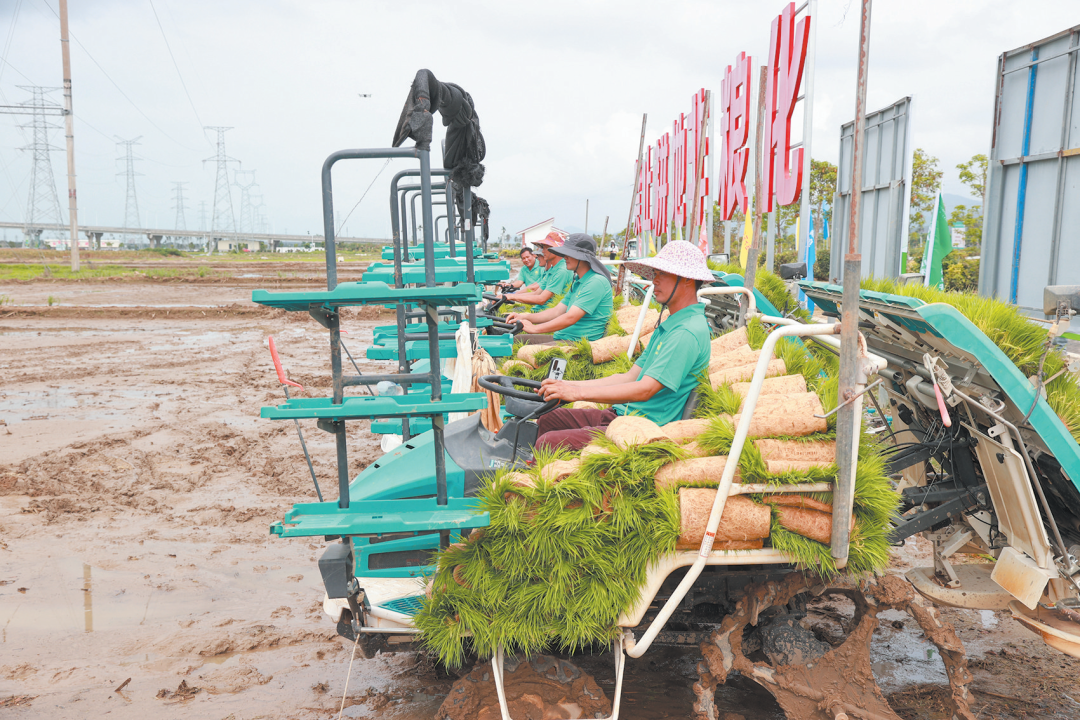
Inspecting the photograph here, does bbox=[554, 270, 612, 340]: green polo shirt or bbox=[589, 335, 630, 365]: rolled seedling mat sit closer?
bbox=[589, 335, 630, 365]: rolled seedling mat

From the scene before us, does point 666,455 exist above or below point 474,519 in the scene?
above

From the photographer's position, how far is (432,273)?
2.84 metres

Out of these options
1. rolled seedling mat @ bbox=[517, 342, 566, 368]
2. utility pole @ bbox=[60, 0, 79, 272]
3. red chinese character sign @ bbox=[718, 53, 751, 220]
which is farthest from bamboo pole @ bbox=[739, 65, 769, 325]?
utility pole @ bbox=[60, 0, 79, 272]

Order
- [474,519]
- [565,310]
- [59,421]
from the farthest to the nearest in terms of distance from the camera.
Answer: [59,421] → [565,310] → [474,519]

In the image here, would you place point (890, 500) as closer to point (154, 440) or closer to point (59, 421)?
point (154, 440)

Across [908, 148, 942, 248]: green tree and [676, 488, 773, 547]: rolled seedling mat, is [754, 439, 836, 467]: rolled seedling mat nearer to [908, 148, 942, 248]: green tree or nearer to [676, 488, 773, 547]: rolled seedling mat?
[676, 488, 773, 547]: rolled seedling mat

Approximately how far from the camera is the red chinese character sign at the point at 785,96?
33.4ft

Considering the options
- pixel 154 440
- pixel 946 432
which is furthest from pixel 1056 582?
pixel 154 440

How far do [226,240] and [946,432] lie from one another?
130 metres

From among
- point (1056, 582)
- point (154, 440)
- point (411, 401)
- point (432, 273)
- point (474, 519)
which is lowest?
point (154, 440)

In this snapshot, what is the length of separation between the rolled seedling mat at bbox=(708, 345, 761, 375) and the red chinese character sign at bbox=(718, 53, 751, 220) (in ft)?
32.4

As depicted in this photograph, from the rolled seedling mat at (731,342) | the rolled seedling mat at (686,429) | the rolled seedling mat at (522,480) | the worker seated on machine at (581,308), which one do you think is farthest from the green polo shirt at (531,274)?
the rolled seedling mat at (522,480)

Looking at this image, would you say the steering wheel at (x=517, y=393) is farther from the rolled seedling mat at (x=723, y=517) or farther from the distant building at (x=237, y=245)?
the distant building at (x=237, y=245)

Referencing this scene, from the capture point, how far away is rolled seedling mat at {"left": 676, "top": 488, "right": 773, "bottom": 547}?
8.38 feet
